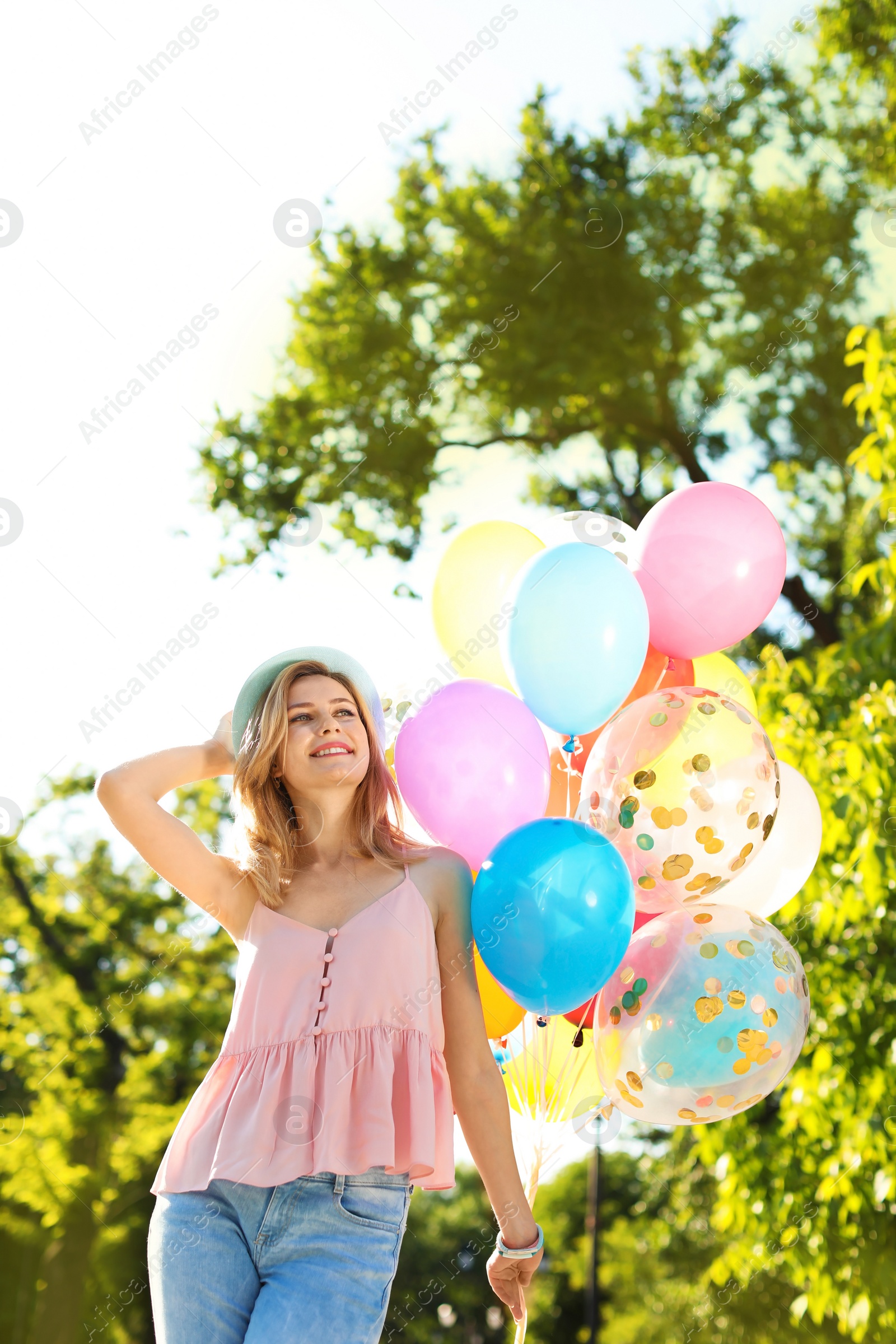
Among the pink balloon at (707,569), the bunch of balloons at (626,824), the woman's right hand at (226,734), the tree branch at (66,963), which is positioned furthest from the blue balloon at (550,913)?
the tree branch at (66,963)

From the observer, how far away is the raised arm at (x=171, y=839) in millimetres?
1861

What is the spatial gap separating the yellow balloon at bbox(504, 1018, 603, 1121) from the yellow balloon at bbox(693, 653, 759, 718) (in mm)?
822

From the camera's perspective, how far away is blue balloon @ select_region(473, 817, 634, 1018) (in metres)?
1.88

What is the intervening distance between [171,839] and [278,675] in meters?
0.35

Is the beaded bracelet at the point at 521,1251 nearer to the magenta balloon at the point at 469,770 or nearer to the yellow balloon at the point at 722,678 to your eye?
the magenta balloon at the point at 469,770

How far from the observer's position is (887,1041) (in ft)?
13.4

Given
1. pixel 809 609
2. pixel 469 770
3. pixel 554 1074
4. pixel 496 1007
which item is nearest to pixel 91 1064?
pixel 809 609

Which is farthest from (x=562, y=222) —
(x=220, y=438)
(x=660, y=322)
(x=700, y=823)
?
(x=700, y=823)

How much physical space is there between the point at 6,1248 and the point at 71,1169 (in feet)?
2.34

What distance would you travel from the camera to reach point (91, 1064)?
32.8 feet

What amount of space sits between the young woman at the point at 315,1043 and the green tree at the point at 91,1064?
6.81 m

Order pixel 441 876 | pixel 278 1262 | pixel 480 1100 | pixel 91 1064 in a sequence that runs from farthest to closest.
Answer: pixel 91 1064 < pixel 441 876 < pixel 480 1100 < pixel 278 1262

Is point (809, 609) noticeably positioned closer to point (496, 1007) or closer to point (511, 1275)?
point (496, 1007)

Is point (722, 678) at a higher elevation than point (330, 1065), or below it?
below
